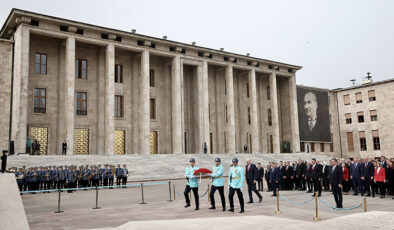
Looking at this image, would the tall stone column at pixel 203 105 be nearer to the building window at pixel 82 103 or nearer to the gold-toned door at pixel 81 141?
the gold-toned door at pixel 81 141

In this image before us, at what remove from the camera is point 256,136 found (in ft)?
133

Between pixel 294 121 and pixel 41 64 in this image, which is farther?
pixel 294 121

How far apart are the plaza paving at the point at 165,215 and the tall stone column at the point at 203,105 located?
858 inches

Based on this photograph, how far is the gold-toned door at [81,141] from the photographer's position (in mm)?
31886

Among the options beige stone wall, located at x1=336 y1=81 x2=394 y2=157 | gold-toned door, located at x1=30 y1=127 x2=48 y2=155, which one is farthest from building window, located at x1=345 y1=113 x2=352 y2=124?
gold-toned door, located at x1=30 y1=127 x2=48 y2=155

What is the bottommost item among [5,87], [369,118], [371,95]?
[369,118]

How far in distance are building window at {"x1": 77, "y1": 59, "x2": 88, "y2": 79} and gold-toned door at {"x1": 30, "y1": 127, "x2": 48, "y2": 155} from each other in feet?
20.0

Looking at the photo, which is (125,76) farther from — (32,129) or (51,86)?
(32,129)

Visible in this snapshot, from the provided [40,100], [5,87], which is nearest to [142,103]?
[40,100]

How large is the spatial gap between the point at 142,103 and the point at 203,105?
7.09 metres

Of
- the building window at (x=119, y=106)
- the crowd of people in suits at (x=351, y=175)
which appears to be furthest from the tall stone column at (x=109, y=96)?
the crowd of people in suits at (x=351, y=175)

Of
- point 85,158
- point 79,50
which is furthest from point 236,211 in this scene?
point 79,50

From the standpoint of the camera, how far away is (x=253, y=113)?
4081 cm

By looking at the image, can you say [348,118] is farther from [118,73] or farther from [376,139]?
[118,73]
